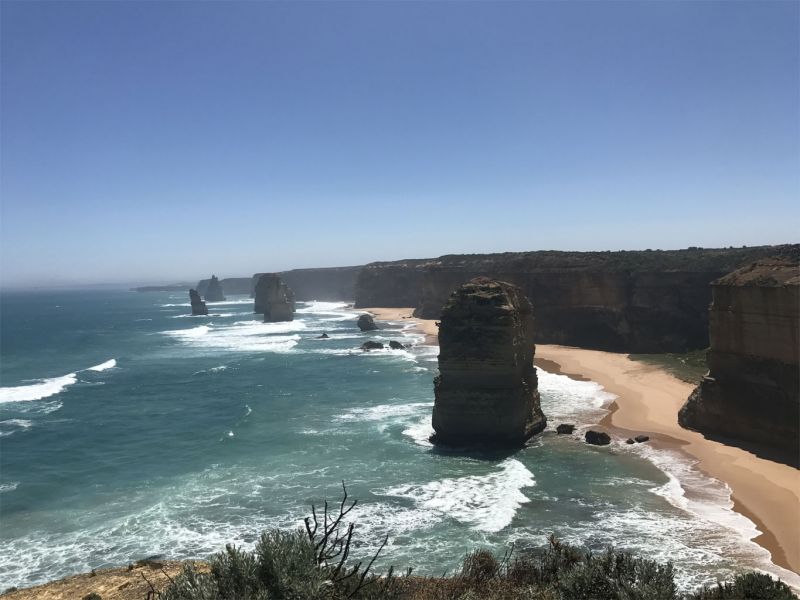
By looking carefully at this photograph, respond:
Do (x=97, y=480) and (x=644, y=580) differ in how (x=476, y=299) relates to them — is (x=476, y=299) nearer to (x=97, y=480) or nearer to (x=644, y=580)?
(x=644, y=580)

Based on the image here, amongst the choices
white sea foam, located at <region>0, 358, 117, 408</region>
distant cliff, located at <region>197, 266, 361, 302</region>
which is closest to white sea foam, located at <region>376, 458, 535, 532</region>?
white sea foam, located at <region>0, 358, 117, 408</region>

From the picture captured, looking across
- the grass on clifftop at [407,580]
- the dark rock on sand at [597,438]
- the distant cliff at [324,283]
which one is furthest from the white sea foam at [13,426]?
the distant cliff at [324,283]

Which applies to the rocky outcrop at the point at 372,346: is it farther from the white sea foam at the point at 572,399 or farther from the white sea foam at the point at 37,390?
the white sea foam at the point at 37,390

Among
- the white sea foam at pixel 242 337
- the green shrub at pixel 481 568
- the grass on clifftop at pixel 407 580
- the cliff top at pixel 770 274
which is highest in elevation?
the cliff top at pixel 770 274

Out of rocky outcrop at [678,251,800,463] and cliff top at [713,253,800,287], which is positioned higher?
cliff top at [713,253,800,287]

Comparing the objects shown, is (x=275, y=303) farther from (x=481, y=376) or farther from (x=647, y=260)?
(x=481, y=376)

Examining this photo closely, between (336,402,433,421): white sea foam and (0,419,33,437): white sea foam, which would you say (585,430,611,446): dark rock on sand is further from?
(0,419,33,437): white sea foam

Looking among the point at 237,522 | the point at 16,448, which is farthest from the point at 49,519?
the point at 16,448

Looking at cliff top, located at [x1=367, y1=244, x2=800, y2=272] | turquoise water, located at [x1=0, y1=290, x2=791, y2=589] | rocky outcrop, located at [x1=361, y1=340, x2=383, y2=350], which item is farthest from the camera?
rocky outcrop, located at [x1=361, y1=340, x2=383, y2=350]
